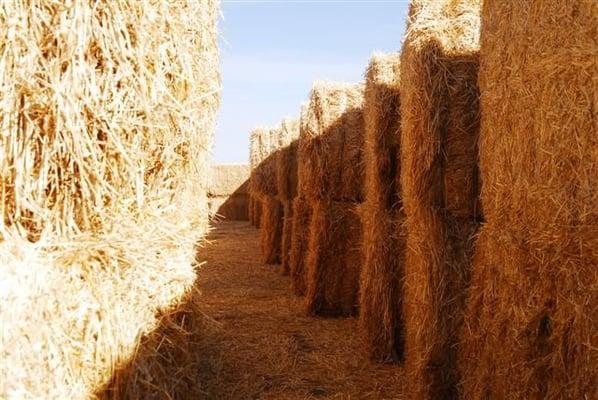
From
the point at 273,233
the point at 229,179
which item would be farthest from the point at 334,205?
the point at 229,179

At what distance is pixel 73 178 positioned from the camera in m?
3.13

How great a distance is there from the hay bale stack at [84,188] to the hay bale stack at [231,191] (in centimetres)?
1938

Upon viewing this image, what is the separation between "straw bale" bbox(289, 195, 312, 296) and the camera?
9258mm

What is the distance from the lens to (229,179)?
22.9 m

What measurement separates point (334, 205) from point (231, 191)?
1519 cm

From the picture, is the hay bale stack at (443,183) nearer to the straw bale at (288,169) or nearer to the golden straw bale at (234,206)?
the straw bale at (288,169)

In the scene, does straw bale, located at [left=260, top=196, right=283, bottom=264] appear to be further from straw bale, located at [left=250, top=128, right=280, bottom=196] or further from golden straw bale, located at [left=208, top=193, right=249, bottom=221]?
golden straw bale, located at [left=208, top=193, right=249, bottom=221]

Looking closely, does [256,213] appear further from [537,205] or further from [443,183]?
[537,205]

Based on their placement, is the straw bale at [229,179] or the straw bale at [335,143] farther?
the straw bale at [229,179]

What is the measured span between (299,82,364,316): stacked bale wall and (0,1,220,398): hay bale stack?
4.56 metres

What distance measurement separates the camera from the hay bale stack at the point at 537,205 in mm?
2883

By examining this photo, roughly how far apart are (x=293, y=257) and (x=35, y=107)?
21.9 feet

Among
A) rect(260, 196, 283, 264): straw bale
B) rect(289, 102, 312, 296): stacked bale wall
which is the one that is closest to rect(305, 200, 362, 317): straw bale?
rect(289, 102, 312, 296): stacked bale wall

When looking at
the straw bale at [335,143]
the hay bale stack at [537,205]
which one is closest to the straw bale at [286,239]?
the straw bale at [335,143]
